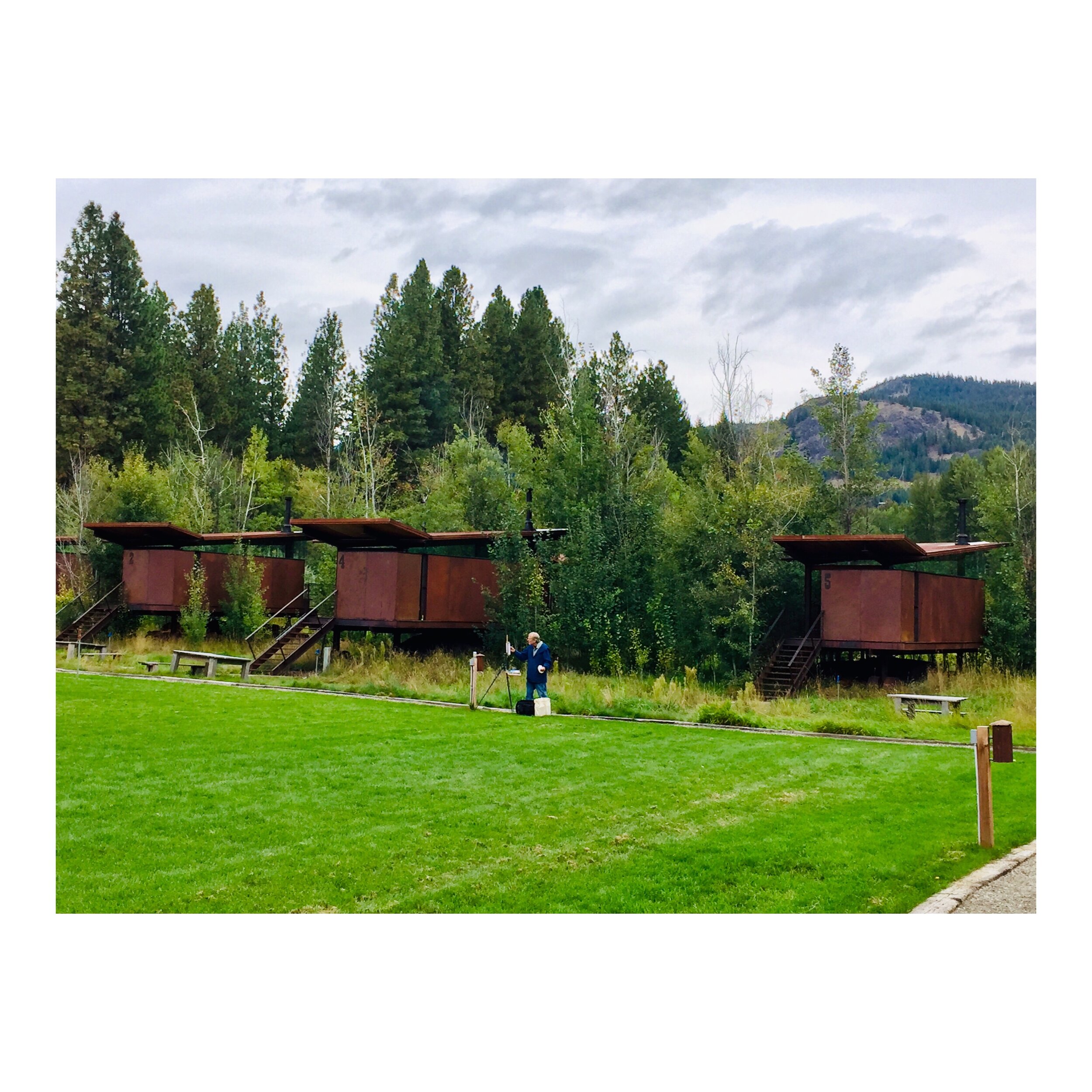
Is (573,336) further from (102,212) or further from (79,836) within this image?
(79,836)

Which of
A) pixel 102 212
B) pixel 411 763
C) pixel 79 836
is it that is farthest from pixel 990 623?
pixel 102 212

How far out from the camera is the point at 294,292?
1854 inches

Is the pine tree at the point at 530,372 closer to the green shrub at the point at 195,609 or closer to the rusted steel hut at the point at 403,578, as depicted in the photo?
the green shrub at the point at 195,609

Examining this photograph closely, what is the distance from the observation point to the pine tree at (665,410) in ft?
121

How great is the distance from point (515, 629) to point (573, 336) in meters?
15.8

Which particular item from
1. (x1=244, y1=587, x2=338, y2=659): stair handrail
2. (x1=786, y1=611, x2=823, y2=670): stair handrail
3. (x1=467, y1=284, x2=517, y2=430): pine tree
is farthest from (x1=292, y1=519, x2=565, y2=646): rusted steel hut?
(x1=467, y1=284, x2=517, y2=430): pine tree

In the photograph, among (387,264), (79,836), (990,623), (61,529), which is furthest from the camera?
(387,264)

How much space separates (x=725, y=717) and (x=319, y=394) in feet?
115

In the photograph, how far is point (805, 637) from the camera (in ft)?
63.8

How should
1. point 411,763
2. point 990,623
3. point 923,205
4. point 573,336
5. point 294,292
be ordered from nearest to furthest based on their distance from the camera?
point 411,763, point 990,623, point 923,205, point 573,336, point 294,292

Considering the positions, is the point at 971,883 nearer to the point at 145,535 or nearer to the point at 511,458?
the point at 145,535

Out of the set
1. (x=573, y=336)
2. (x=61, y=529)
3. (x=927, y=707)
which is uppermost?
(x=573, y=336)

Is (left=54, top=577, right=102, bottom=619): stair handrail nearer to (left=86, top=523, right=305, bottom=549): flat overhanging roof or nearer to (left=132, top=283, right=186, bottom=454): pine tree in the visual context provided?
(left=86, top=523, right=305, bottom=549): flat overhanging roof

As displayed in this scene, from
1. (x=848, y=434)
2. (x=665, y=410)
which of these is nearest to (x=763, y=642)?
(x=848, y=434)
